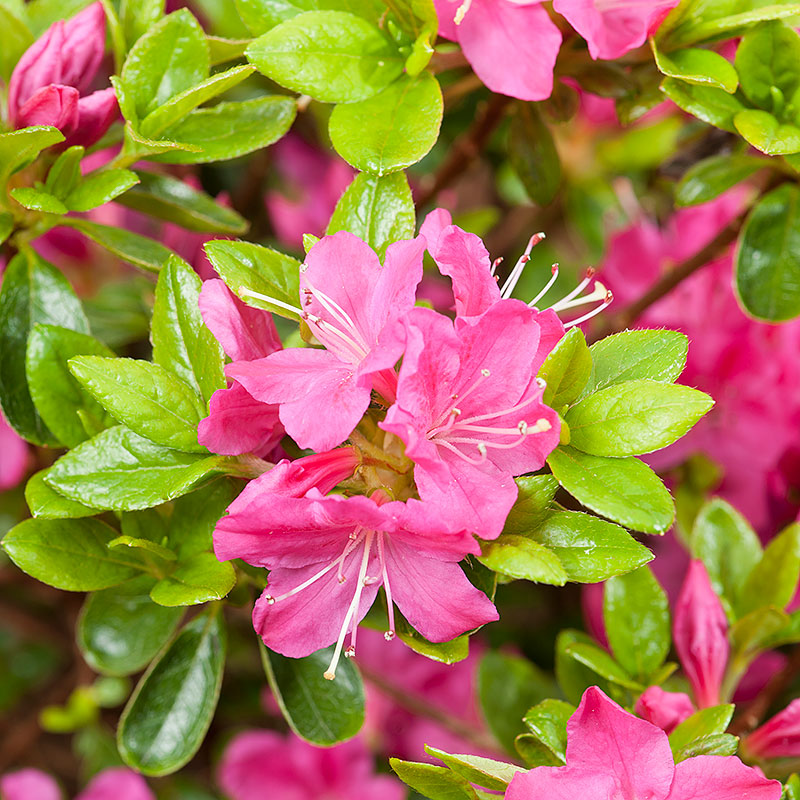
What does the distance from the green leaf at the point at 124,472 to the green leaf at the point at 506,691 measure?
0.69 meters

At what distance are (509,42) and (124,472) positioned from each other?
22.6 inches

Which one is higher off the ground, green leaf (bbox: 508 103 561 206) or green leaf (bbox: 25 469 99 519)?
green leaf (bbox: 25 469 99 519)

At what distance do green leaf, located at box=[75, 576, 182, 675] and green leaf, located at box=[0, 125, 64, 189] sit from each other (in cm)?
45

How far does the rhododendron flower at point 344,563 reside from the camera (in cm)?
82

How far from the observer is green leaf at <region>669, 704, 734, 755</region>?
100 centimetres

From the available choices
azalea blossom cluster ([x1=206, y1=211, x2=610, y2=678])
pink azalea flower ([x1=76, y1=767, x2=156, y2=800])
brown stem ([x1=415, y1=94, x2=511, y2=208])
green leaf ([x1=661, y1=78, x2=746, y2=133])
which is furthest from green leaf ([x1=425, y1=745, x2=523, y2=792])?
brown stem ([x1=415, y1=94, x2=511, y2=208])

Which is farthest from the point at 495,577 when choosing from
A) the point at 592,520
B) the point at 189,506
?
the point at 189,506

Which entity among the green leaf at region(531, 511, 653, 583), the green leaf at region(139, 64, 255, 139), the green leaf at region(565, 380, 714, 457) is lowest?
the green leaf at region(531, 511, 653, 583)

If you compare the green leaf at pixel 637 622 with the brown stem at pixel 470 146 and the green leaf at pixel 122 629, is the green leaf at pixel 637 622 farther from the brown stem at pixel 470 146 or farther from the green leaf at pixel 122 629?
the brown stem at pixel 470 146

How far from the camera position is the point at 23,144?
0.98 metres

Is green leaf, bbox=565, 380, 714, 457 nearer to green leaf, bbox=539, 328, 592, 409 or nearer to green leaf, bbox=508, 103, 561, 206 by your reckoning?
green leaf, bbox=539, 328, 592, 409

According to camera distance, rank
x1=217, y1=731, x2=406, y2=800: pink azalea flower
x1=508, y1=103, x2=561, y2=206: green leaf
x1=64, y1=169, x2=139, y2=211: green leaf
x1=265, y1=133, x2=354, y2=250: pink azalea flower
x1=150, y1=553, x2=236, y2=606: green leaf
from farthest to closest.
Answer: x1=265, y1=133, x2=354, y2=250: pink azalea flower
x1=217, y1=731, x2=406, y2=800: pink azalea flower
x1=508, y1=103, x2=561, y2=206: green leaf
x1=64, y1=169, x2=139, y2=211: green leaf
x1=150, y1=553, x2=236, y2=606: green leaf

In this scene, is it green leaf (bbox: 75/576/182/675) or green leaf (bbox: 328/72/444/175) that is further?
green leaf (bbox: 75/576/182/675)

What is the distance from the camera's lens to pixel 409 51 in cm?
108
